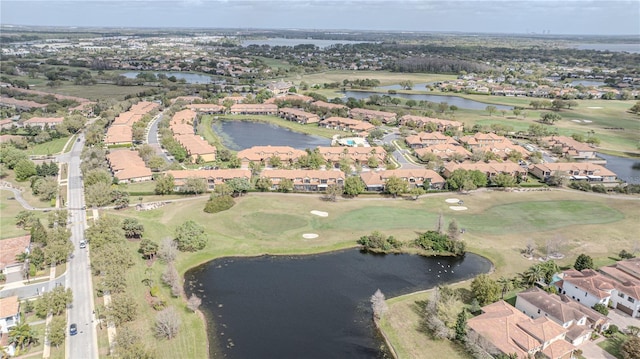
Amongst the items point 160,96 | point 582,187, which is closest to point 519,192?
point 582,187

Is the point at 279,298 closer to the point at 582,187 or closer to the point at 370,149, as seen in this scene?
the point at 370,149

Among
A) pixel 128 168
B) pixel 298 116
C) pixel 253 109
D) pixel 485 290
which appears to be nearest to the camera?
pixel 485 290

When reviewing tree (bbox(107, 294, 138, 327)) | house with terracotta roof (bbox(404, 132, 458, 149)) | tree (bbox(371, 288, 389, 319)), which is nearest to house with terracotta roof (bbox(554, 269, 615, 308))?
tree (bbox(371, 288, 389, 319))

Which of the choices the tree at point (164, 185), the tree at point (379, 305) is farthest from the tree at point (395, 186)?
the tree at point (164, 185)

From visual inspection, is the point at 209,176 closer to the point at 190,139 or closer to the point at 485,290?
the point at 190,139

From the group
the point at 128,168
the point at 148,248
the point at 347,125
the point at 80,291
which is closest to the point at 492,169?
the point at 347,125

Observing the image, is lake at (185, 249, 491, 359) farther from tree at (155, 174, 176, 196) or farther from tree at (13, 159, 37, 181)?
tree at (13, 159, 37, 181)
